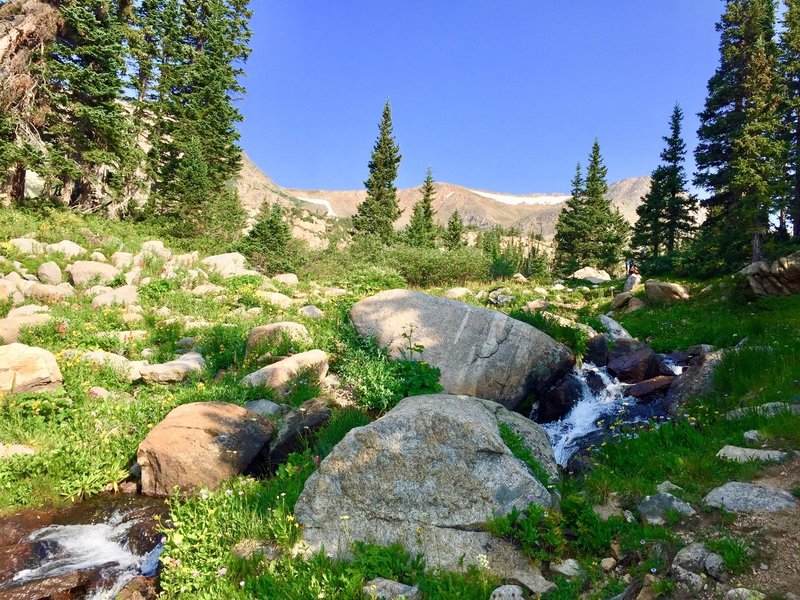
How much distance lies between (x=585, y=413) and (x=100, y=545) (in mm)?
9040

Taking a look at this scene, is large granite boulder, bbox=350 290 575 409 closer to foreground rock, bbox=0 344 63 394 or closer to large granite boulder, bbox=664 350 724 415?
large granite boulder, bbox=664 350 724 415

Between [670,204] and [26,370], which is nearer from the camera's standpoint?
[26,370]

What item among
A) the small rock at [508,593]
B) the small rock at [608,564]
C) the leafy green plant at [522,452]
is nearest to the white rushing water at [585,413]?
the leafy green plant at [522,452]

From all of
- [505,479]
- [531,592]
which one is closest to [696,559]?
[531,592]

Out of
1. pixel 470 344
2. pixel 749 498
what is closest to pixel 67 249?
pixel 470 344

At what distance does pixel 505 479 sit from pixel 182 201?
24.6m

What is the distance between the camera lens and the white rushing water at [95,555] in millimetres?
5047

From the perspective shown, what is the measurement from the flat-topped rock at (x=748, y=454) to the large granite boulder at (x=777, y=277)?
10.7 m

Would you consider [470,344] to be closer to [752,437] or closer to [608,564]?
[752,437]

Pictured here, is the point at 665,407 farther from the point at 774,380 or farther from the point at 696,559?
the point at 696,559

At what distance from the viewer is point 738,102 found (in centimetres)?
2622

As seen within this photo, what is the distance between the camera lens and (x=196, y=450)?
6.68m

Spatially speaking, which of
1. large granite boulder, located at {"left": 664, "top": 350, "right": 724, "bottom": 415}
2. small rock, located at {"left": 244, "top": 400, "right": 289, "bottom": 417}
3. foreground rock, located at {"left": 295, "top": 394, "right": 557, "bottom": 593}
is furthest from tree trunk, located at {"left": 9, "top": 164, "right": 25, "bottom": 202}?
large granite boulder, located at {"left": 664, "top": 350, "right": 724, "bottom": 415}

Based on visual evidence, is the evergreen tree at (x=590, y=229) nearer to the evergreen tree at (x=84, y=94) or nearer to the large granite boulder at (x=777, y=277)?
the large granite boulder at (x=777, y=277)
